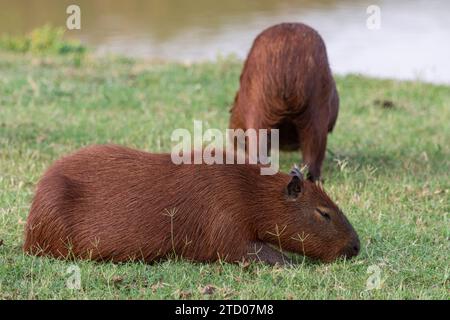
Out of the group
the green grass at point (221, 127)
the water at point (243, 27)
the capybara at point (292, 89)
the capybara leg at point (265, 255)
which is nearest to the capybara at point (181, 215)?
the capybara leg at point (265, 255)

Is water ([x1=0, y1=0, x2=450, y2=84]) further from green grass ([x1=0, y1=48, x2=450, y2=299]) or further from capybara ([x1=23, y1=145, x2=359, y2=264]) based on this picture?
capybara ([x1=23, y1=145, x2=359, y2=264])

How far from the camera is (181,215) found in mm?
5145

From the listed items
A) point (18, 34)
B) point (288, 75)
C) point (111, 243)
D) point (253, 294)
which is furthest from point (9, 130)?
point (18, 34)

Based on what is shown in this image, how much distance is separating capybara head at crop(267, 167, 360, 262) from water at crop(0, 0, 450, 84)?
7884 mm

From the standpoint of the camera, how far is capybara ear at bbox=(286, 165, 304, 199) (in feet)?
17.0

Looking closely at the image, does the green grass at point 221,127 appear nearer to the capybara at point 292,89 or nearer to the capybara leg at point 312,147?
the capybara leg at point 312,147

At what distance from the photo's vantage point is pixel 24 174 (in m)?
6.98

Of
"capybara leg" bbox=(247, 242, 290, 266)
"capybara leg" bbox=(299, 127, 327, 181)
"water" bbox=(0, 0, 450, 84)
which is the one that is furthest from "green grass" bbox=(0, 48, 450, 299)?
"water" bbox=(0, 0, 450, 84)

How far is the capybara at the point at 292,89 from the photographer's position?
21.7 feet

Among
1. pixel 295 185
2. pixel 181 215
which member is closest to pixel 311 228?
pixel 295 185

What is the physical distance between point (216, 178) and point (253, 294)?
2.70 feet

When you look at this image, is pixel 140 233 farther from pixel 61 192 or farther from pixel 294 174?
pixel 294 174

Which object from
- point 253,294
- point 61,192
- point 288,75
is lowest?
point 253,294

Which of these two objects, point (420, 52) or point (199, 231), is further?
point (420, 52)
